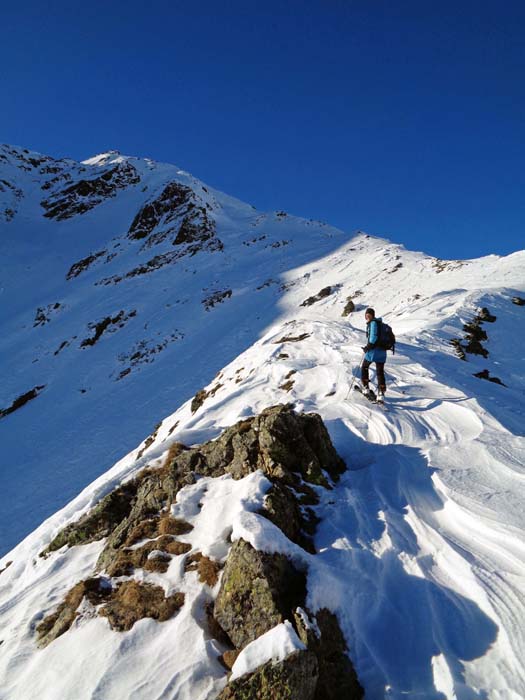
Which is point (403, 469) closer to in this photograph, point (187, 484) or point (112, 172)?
point (187, 484)

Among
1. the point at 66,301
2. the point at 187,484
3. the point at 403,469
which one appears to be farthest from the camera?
the point at 66,301

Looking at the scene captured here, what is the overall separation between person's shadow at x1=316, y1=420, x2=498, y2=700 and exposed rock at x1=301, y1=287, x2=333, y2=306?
23.6 metres

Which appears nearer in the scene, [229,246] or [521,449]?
[521,449]

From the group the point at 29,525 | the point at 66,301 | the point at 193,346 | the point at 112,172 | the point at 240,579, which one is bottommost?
the point at 29,525

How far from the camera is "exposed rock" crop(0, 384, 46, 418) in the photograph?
25672 millimetres

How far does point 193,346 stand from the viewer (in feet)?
88.4

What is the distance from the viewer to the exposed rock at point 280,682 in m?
2.76

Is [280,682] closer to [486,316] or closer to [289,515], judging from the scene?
[289,515]

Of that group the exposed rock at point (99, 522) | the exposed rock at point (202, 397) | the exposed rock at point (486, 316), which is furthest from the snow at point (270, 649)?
the exposed rock at point (486, 316)

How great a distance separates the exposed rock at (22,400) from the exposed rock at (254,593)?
27762mm

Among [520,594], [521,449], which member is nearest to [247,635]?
[520,594]

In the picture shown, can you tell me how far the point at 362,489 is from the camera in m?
5.66

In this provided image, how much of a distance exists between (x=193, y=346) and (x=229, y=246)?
23053 mm

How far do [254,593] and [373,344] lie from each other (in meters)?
6.00
